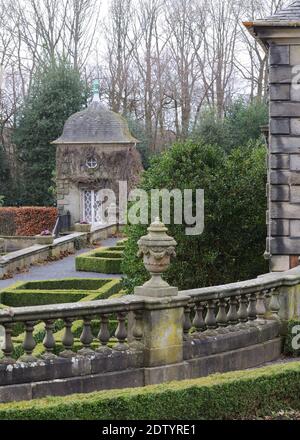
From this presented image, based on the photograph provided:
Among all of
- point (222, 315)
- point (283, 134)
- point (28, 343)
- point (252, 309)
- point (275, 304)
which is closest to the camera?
point (28, 343)

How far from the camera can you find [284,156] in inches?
533

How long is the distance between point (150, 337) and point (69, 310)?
99 centimetres

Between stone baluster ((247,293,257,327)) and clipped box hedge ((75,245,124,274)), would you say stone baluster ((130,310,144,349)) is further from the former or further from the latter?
clipped box hedge ((75,245,124,274))

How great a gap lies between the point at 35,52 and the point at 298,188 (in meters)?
36.1

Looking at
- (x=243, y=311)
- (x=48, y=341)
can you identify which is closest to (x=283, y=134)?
(x=243, y=311)

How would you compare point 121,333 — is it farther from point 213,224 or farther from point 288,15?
point 288,15

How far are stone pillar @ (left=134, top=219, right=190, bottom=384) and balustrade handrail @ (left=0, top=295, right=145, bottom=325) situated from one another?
0.19 metres

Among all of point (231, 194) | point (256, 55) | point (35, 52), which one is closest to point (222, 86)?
point (256, 55)

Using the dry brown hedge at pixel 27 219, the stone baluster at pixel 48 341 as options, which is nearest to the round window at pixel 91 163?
the dry brown hedge at pixel 27 219

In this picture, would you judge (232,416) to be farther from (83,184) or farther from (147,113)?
(147,113)

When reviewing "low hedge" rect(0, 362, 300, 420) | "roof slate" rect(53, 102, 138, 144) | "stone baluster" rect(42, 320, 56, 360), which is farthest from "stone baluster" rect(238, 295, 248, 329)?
"roof slate" rect(53, 102, 138, 144)

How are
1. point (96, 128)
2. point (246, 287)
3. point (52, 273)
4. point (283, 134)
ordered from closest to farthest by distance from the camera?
1. point (246, 287)
2. point (283, 134)
3. point (52, 273)
4. point (96, 128)

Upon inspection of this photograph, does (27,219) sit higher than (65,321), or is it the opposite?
(65,321)

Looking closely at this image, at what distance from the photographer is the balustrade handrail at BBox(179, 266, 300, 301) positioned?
944 centimetres
